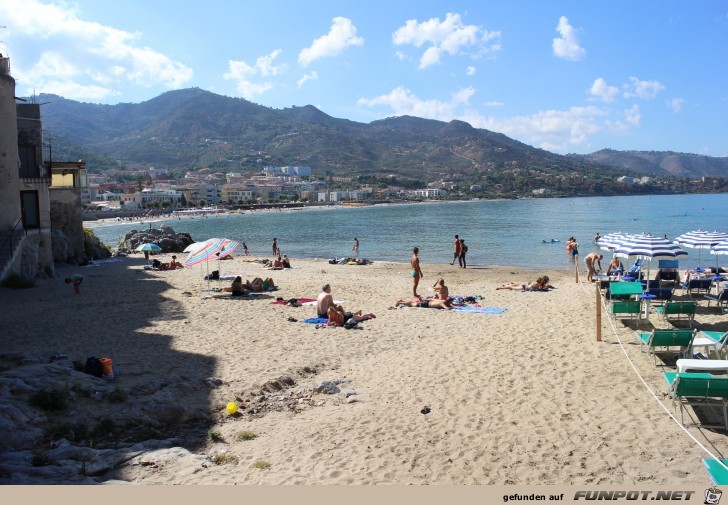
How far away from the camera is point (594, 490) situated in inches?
177

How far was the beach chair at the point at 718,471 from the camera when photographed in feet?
13.9

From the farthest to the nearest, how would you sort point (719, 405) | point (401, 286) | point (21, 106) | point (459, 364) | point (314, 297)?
point (21, 106) < point (401, 286) < point (314, 297) < point (459, 364) < point (719, 405)

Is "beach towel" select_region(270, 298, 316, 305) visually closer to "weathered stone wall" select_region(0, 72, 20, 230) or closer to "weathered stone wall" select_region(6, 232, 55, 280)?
"weathered stone wall" select_region(6, 232, 55, 280)

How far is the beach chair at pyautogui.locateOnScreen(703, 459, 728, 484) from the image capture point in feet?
13.9

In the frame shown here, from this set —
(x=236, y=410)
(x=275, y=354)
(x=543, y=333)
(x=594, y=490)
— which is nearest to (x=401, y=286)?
(x=543, y=333)

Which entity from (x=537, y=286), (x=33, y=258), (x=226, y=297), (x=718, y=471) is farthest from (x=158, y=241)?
(x=718, y=471)

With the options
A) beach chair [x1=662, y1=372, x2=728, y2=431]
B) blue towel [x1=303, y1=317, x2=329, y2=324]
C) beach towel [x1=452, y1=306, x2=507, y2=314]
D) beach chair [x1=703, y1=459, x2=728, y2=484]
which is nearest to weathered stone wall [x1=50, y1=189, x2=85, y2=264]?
blue towel [x1=303, y1=317, x2=329, y2=324]

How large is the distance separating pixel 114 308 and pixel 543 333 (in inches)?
392

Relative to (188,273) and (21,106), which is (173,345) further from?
(21,106)

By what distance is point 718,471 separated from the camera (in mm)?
4383

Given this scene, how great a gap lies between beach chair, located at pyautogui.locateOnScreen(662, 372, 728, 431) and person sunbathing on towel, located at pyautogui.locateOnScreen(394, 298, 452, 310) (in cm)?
750

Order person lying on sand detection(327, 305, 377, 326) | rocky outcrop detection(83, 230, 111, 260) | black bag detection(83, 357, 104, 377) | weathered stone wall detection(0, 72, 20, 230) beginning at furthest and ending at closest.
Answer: rocky outcrop detection(83, 230, 111, 260)
weathered stone wall detection(0, 72, 20, 230)
person lying on sand detection(327, 305, 377, 326)
black bag detection(83, 357, 104, 377)

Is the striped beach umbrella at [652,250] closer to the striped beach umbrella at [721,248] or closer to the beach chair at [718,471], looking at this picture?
the striped beach umbrella at [721,248]

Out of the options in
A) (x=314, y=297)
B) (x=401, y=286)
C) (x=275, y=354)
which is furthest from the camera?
(x=401, y=286)
